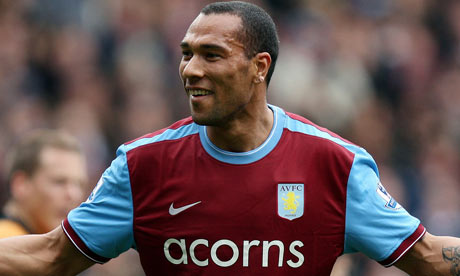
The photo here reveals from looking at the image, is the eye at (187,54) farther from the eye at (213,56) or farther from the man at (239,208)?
the eye at (213,56)

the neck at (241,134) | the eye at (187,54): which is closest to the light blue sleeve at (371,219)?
the neck at (241,134)

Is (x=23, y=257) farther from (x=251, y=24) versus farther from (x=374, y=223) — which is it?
(x=374, y=223)

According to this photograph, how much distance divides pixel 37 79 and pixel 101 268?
9.86 ft

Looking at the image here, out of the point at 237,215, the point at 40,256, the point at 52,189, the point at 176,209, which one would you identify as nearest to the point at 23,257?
the point at 40,256

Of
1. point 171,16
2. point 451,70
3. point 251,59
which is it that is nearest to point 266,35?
point 251,59

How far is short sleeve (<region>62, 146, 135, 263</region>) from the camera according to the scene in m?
4.64

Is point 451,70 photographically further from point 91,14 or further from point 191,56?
point 191,56

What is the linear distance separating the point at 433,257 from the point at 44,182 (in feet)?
9.94

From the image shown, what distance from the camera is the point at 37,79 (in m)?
11.3

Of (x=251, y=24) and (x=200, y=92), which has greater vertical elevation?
(x=251, y=24)

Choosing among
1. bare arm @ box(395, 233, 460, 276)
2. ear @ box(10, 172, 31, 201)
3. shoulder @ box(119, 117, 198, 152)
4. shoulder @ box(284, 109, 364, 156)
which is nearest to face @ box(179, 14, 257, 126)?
shoulder @ box(119, 117, 198, 152)

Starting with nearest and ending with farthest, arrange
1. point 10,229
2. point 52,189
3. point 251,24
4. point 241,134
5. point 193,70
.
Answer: point 193,70, point 251,24, point 241,134, point 10,229, point 52,189

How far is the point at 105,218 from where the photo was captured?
4656 millimetres

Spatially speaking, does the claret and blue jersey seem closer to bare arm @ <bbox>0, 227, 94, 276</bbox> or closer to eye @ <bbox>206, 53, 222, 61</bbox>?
bare arm @ <bbox>0, 227, 94, 276</bbox>
